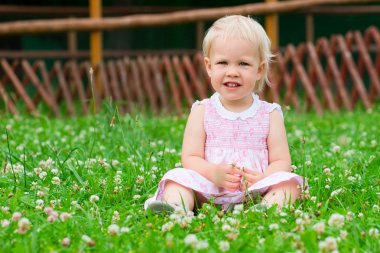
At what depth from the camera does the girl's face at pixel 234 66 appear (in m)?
4.00

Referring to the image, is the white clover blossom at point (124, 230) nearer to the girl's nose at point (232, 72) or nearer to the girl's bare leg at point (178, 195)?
the girl's bare leg at point (178, 195)

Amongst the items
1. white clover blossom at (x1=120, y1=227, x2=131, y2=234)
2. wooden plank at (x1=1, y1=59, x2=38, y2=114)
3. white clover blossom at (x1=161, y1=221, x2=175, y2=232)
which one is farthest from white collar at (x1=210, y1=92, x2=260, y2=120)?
wooden plank at (x1=1, y1=59, x2=38, y2=114)

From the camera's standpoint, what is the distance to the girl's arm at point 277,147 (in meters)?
4.05

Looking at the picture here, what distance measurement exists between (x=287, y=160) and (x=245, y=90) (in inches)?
15.3

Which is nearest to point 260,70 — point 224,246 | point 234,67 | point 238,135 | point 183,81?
point 234,67

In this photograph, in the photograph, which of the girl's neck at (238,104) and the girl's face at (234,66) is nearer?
the girl's face at (234,66)

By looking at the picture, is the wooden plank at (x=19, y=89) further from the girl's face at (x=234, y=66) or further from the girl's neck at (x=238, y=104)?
the girl's face at (x=234, y=66)

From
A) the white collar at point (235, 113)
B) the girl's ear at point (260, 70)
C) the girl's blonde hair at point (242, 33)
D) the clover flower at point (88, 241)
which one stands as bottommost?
the clover flower at point (88, 241)

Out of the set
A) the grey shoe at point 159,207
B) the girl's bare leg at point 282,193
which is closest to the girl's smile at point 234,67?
the girl's bare leg at point 282,193

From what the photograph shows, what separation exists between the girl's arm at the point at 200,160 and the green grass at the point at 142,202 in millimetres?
156

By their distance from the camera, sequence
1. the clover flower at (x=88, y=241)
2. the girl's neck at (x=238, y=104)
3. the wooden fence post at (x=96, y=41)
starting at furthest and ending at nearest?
the wooden fence post at (x=96, y=41) → the girl's neck at (x=238, y=104) → the clover flower at (x=88, y=241)

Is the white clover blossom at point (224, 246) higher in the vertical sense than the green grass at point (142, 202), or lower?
higher

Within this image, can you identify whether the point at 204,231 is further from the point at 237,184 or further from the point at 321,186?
the point at 321,186

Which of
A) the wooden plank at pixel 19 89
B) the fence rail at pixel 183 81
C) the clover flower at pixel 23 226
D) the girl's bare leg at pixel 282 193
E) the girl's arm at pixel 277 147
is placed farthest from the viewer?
the fence rail at pixel 183 81
